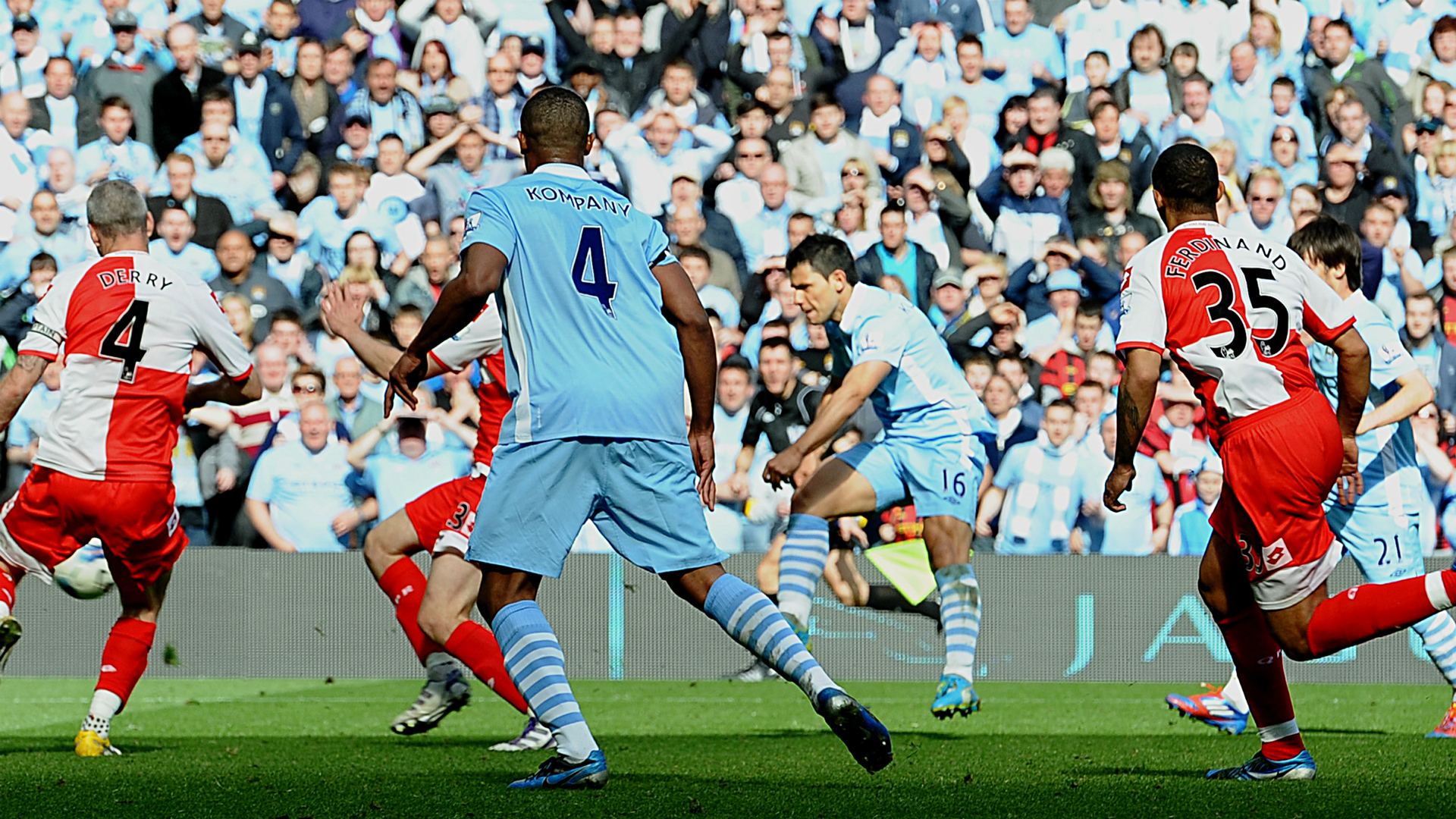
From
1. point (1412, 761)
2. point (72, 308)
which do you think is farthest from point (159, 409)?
point (1412, 761)

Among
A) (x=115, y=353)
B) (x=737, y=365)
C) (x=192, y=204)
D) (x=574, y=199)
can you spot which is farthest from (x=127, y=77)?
(x=574, y=199)

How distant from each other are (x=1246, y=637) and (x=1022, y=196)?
8.68 metres

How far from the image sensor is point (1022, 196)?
14117 millimetres

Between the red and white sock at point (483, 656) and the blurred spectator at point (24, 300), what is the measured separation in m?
7.13

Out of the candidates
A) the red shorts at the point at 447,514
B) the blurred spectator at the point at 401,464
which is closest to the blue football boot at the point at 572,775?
the red shorts at the point at 447,514

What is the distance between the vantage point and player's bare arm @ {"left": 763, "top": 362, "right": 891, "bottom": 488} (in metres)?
7.41

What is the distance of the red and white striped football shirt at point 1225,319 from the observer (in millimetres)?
5648

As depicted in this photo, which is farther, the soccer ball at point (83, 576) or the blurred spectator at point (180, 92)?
the blurred spectator at point (180, 92)

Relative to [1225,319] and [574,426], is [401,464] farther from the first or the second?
[1225,319]

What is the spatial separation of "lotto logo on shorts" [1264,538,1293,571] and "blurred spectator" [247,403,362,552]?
26.5 ft

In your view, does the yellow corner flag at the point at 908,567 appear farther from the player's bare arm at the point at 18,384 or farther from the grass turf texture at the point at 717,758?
the player's bare arm at the point at 18,384

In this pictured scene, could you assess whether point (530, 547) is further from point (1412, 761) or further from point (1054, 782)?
point (1412, 761)

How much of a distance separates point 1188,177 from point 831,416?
95.0 inches

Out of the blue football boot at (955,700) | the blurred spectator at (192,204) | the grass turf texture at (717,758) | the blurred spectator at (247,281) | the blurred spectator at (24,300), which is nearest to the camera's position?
the grass turf texture at (717,758)
